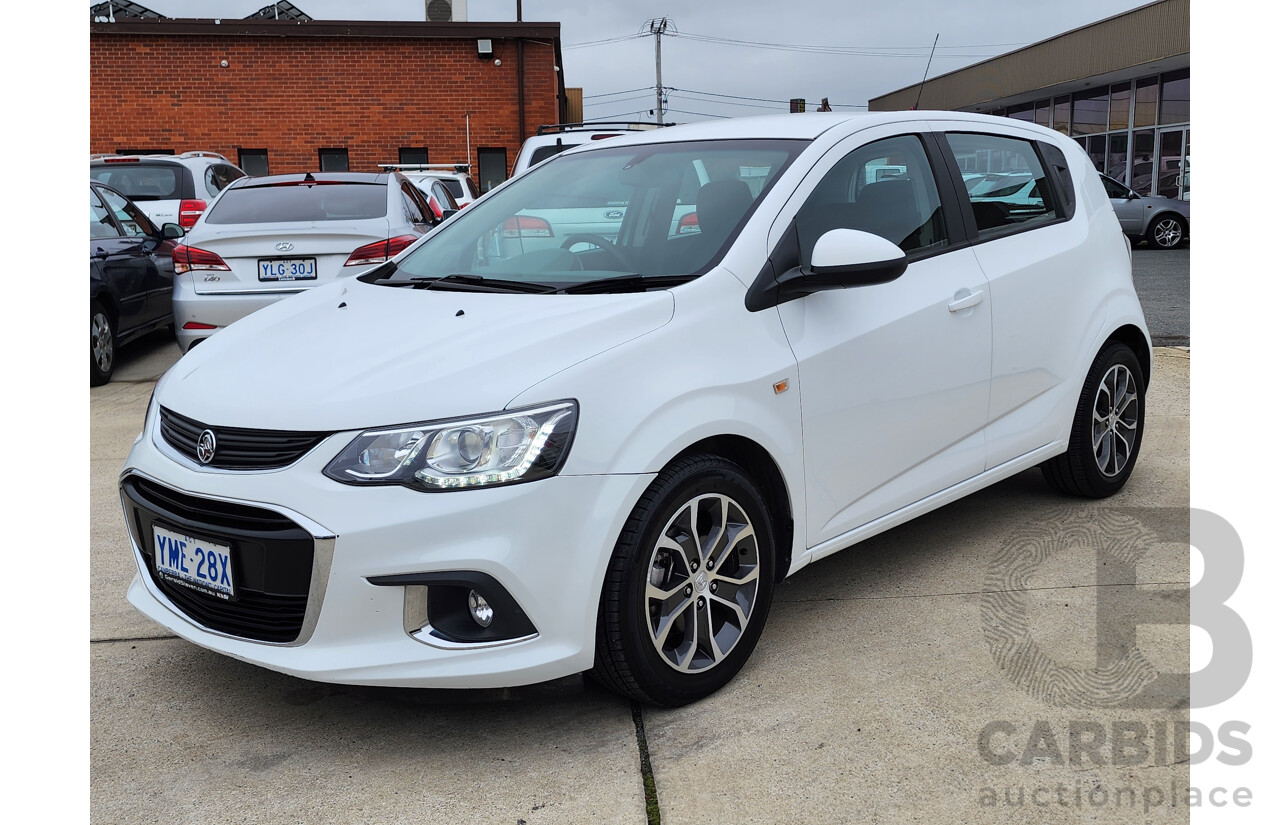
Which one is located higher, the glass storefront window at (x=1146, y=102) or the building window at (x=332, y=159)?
the glass storefront window at (x=1146, y=102)

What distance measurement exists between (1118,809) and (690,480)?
1291mm

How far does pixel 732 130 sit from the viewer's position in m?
3.98

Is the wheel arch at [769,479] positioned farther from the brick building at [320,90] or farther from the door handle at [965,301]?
the brick building at [320,90]

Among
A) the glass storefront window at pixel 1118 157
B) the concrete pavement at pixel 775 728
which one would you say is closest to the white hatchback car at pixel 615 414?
the concrete pavement at pixel 775 728

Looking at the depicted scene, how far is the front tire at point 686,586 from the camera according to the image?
288 centimetres

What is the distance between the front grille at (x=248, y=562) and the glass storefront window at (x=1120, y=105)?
26.4 m

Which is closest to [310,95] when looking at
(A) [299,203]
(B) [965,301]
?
(A) [299,203]

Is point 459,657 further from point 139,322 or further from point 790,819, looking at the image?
point 139,322

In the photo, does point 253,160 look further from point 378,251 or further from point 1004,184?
point 1004,184

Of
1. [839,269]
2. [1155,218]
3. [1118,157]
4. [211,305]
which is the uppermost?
[1118,157]

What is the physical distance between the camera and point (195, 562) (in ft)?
9.54

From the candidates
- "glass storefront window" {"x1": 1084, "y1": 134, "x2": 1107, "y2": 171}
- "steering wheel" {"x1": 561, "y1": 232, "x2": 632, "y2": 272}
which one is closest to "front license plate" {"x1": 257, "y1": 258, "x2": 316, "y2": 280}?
"steering wheel" {"x1": 561, "y1": 232, "x2": 632, "y2": 272}

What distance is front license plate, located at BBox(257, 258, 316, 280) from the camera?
716 cm

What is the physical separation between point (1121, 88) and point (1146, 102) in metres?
1.36
